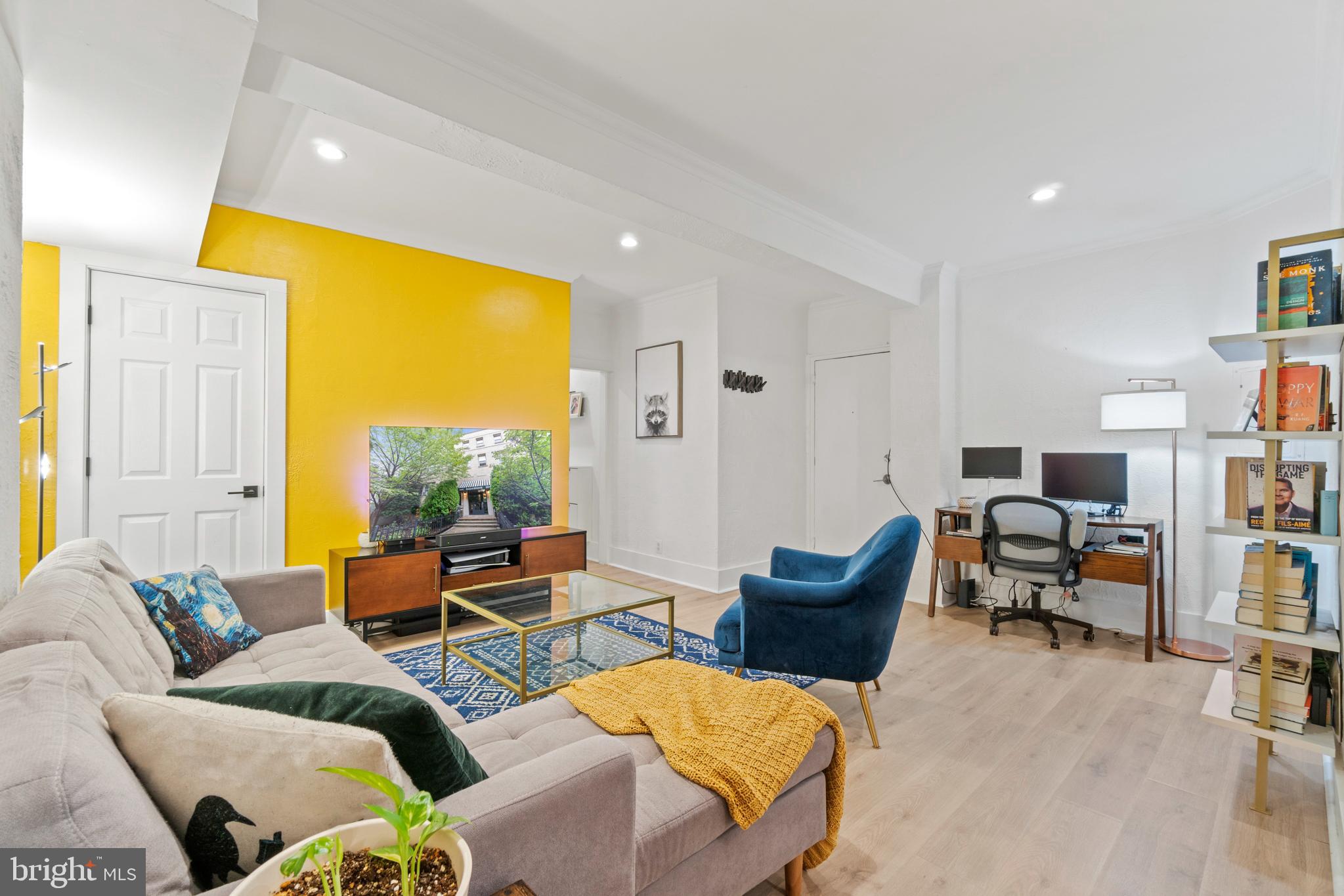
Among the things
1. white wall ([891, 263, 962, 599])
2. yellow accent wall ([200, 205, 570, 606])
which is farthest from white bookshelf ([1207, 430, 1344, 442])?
yellow accent wall ([200, 205, 570, 606])

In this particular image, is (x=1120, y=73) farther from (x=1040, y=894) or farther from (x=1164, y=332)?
(x=1040, y=894)

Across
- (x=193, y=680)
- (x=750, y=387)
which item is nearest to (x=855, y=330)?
(x=750, y=387)

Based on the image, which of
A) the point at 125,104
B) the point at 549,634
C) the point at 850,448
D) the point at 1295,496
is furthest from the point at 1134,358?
the point at 125,104

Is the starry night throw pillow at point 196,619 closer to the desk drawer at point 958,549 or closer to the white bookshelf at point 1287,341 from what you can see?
the white bookshelf at point 1287,341

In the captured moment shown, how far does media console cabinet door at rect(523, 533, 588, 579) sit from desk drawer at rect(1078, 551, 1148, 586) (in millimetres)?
3283

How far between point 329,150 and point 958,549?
4.38 metres

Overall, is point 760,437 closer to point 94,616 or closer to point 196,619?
point 196,619

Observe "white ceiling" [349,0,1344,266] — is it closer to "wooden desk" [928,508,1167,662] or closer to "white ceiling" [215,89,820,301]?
"white ceiling" [215,89,820,301]

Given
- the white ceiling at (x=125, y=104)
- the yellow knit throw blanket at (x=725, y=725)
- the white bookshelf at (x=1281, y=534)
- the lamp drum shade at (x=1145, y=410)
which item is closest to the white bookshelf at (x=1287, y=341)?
the white bookshelf at (x=1281, y=534)

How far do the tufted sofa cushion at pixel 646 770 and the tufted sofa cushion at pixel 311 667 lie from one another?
25 cm

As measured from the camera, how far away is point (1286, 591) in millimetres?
2008

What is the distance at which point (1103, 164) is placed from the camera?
2959mm

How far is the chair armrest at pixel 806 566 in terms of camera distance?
3.08 metres

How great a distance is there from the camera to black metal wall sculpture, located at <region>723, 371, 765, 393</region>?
5.11 metres
